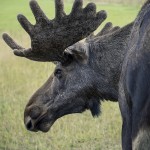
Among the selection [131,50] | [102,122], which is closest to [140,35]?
[131,50]

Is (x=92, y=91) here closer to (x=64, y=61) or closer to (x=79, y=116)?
(x=64, y=61)

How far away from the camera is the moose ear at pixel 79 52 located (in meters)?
4.53

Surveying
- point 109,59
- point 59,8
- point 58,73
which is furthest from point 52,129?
point 59,8

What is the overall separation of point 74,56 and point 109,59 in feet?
1.08

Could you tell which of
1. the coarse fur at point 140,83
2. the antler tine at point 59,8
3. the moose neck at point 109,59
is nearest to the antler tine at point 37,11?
the antler tine at point 59,8

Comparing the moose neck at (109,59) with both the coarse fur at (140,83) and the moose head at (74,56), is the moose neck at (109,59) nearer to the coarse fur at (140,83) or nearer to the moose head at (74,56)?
the moose head at (74,56)

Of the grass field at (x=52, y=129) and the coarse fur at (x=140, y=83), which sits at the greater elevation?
the coarse fur at (x=140, y=83)

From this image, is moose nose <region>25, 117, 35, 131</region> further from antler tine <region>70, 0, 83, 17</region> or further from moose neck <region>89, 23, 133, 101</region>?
antler tine <region>70, 0, 83, 17</region>

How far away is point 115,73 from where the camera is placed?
14.5 feet

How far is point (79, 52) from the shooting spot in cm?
455

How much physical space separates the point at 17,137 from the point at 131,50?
15.7ft

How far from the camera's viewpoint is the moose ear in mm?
4531

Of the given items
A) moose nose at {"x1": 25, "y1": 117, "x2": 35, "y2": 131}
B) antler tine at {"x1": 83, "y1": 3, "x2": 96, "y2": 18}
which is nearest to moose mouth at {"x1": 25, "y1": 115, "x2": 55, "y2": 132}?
moose nose at {"x1": 25, "y1": 117, "x2": 35, "y2": 131}

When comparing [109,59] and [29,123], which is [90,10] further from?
[29,123]
